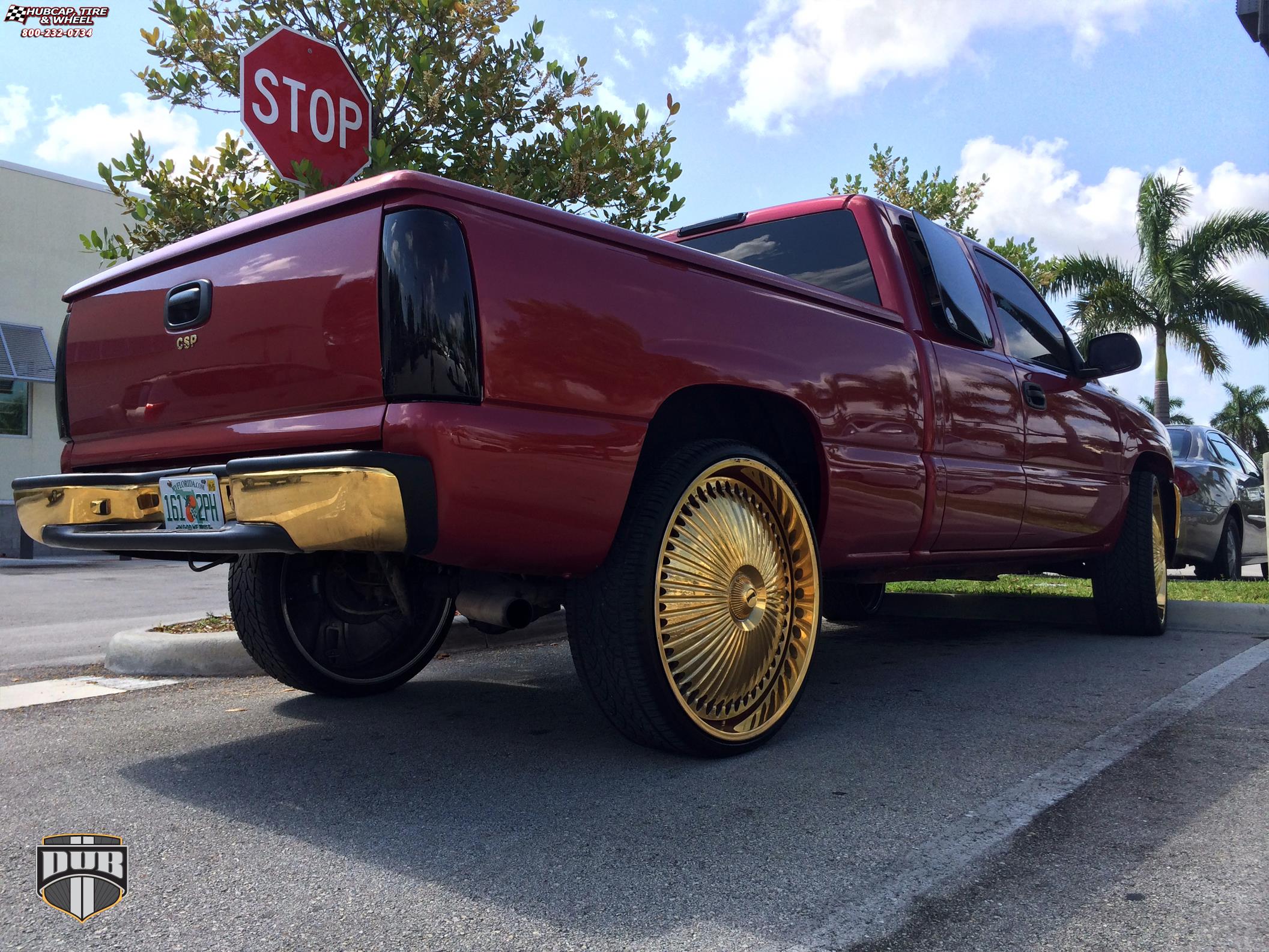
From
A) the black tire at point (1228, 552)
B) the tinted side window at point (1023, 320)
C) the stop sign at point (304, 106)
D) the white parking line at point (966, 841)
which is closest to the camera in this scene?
the white parking line at point (966, 841)

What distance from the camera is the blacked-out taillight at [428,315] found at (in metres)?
2.35

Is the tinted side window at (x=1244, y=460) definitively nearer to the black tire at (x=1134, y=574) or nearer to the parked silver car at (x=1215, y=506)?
the parked silver car at (x=1215, y=506)

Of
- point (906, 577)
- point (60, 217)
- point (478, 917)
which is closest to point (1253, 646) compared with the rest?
point (906, 577)

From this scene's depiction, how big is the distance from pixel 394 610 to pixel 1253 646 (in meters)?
4.30

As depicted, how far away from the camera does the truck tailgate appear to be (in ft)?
8.05

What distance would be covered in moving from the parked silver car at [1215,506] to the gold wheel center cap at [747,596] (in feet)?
19.9

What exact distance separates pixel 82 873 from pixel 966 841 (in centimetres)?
189

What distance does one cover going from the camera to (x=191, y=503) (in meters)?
2.69

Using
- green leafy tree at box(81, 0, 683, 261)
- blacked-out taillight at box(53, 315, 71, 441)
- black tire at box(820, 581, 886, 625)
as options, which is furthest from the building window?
blacked-out taillight at box(53, 315, 71, 441)

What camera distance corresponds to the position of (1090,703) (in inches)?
151

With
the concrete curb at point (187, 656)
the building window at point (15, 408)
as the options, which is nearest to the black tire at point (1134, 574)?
the concrete curb at point (187, 656)

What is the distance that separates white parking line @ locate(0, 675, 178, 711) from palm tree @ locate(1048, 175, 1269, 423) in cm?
2367

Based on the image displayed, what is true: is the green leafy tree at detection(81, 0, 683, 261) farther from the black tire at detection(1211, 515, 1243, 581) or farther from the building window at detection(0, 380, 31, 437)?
the building window at detection(0, 380, 31, 437)

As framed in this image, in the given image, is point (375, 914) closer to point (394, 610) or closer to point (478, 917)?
point (478, 917)
